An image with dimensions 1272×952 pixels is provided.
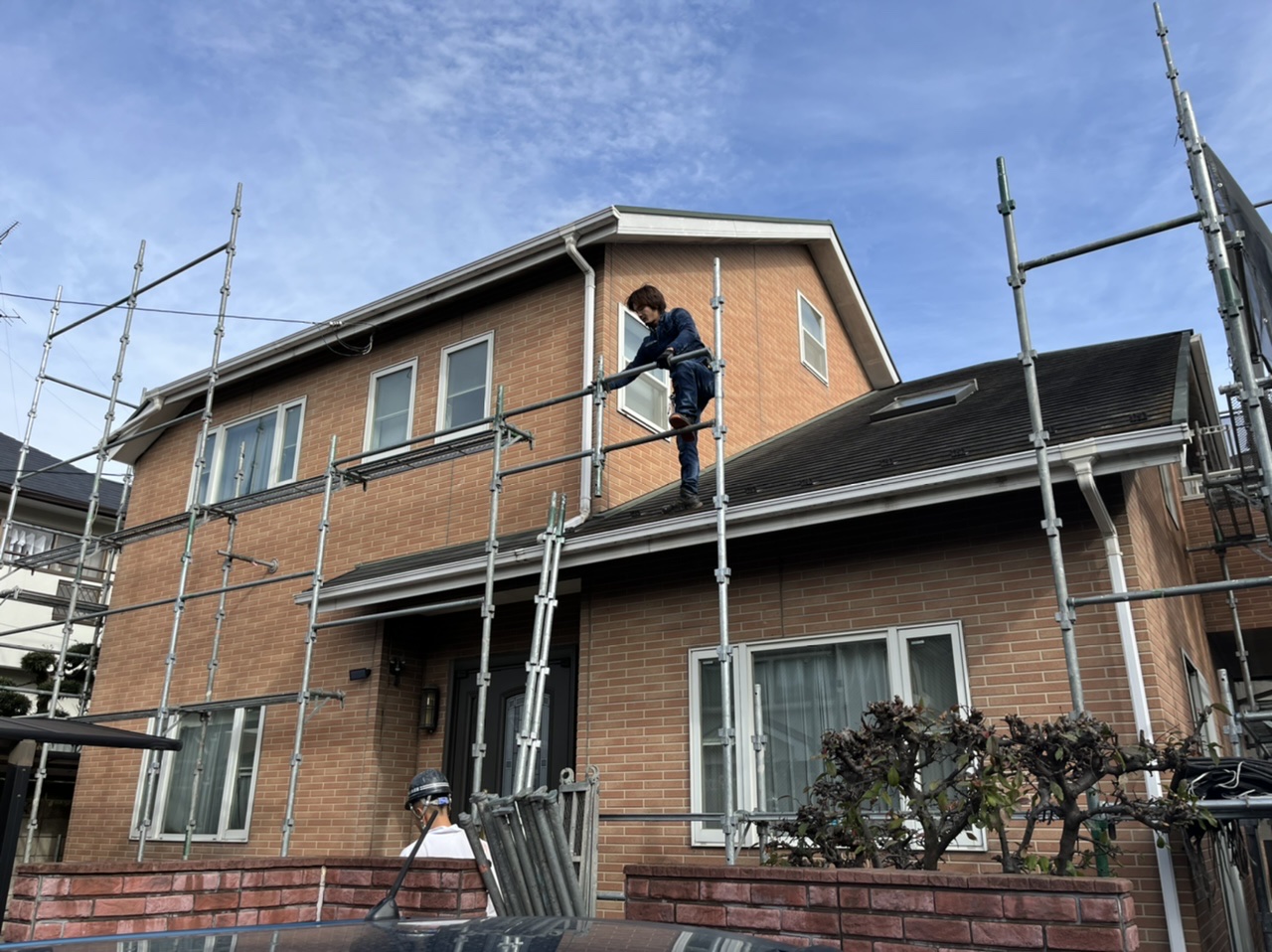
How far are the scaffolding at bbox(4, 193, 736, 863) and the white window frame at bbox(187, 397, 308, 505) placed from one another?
73 mm

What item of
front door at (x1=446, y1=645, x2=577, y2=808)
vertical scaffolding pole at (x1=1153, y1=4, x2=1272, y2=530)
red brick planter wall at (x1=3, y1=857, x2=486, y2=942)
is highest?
vertical scaffolding pole at (x1=1153, y1=4, x2=1272, y2=530)

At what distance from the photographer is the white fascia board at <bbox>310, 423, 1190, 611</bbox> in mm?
5988

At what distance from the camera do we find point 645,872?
15.7 feet

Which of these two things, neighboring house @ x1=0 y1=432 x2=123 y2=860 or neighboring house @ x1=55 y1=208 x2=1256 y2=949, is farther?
neighboring house @ x1=0 y1=432 x2=123 y2=860

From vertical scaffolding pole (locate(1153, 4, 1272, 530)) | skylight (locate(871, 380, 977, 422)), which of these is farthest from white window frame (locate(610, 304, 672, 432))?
vertical scaffolding pole (locate(1153, 4, 1272, 530))

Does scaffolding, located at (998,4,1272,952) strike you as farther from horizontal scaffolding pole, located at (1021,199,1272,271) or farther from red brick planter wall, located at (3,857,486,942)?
red brick planter wall, located at (3,857,486,942)

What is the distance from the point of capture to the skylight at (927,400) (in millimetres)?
9867

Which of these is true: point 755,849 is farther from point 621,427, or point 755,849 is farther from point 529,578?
point 621,427

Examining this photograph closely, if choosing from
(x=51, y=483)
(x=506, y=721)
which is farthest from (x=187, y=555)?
(x=51, y=483)

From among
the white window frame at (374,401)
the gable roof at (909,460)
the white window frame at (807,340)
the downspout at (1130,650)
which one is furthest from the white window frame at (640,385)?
the downspout at (1130,650)

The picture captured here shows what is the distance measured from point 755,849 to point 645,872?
256 centimetres

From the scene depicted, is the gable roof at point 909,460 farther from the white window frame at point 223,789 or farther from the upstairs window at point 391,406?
the white window frame at point 223,789

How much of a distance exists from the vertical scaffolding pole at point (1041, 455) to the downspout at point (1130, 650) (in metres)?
0.20

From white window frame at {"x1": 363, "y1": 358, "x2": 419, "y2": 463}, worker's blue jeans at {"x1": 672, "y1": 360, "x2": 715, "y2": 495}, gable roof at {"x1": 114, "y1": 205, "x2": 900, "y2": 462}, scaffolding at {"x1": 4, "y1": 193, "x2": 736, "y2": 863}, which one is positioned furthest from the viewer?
white window frame at {"x1": 363, "y1": 358, "x2": 419, "y2": 463}
